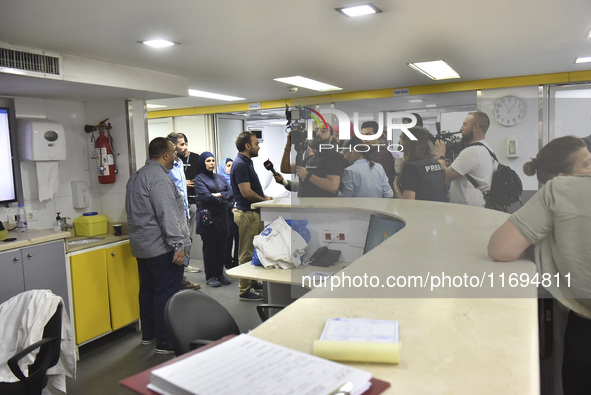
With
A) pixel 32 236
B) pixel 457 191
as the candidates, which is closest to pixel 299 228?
pixel 457 191

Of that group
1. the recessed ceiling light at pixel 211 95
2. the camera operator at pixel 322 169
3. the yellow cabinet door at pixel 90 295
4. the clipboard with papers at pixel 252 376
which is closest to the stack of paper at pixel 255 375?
the clipboard with papers at pixel 252 376

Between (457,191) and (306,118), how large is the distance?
115 cm

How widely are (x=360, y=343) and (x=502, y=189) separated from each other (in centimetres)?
189

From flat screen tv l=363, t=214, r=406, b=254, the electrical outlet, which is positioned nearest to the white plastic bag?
the electrical outlet

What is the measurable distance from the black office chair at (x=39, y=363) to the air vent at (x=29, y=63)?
1.66m

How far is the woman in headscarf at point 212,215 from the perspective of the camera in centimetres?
527

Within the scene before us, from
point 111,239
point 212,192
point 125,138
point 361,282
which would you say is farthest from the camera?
point 212,192

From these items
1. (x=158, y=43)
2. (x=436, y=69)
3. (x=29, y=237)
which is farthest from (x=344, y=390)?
(x=436, y=69)

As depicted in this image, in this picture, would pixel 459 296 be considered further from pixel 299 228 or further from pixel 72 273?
pixel 72 273

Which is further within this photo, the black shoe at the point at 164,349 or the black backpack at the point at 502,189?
the black shoe at the point at 164,349

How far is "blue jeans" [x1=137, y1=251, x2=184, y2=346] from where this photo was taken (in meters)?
3.63

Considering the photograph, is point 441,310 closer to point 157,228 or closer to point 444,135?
point 444,135

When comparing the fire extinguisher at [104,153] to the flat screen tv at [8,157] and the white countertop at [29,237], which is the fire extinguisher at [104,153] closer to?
the flat screen tv at [8,157]

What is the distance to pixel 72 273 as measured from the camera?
361cm
